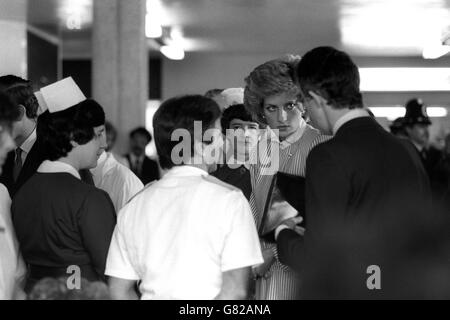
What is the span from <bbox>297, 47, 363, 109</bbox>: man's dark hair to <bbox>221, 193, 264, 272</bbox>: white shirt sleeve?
1.30 ft

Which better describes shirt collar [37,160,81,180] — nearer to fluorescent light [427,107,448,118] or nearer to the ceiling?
the ceiling

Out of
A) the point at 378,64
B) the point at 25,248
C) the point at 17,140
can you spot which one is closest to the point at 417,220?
the point at 25,248

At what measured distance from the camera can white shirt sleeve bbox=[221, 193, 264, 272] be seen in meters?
2.13

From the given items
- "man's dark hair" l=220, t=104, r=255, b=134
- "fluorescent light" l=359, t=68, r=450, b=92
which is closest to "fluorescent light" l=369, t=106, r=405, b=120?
"fluorescent light" l=359, t=68, r=450, b=92

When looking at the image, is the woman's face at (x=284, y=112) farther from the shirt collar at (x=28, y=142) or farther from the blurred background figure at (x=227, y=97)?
the shirt collar at (x=28, y=142)

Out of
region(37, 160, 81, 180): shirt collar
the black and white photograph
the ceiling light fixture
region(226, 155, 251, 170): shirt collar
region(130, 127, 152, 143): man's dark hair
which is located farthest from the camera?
the ceiling light fixture

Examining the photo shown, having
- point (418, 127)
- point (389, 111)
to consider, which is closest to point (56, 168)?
point (418, 127)

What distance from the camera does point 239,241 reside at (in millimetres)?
2127

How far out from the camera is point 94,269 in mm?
2682

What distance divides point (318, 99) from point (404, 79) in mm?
15133

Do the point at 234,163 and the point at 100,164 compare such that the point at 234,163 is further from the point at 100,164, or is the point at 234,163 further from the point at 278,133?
the point at 100,164

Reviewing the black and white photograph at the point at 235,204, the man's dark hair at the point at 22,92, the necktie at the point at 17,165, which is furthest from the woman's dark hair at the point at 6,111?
the necktie at the point at 17,165
